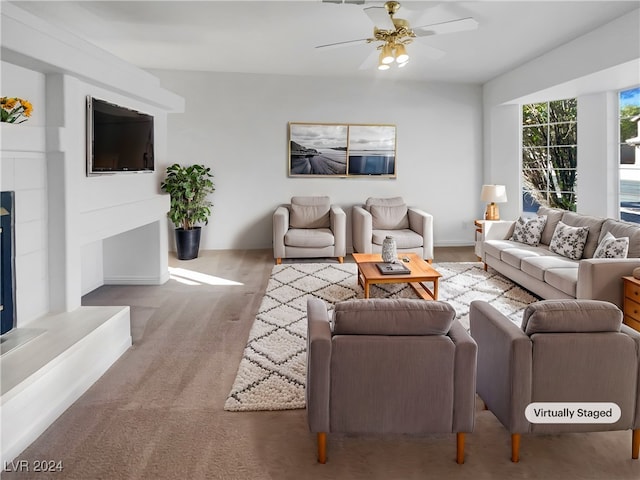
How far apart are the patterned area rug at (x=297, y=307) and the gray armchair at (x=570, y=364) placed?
1147mm

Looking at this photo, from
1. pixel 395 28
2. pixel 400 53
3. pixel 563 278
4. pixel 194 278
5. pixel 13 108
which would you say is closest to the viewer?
pixel 13 108

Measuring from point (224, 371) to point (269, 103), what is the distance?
5087 millimetres

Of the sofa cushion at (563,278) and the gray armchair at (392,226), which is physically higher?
the gray armchair at (392,226)

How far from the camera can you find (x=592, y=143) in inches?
240

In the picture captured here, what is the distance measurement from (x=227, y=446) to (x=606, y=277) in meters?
3.20

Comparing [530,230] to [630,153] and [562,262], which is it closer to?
[562,262]

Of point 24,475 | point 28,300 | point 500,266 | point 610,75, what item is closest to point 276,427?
point 24,475

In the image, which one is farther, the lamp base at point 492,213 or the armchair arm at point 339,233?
the lamp base at point 492,213

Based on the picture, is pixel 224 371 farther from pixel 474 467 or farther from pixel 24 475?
pixel 474 467

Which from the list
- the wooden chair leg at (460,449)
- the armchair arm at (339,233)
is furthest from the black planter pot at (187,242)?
the wooden chair leg at (460,449)

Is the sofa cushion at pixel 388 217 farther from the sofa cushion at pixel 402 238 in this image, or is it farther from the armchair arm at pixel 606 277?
the armchair arm at pixel 606 277

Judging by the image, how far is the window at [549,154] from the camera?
6.57m

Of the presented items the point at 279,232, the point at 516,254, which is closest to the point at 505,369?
the point at 516,254

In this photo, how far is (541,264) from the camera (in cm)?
450
